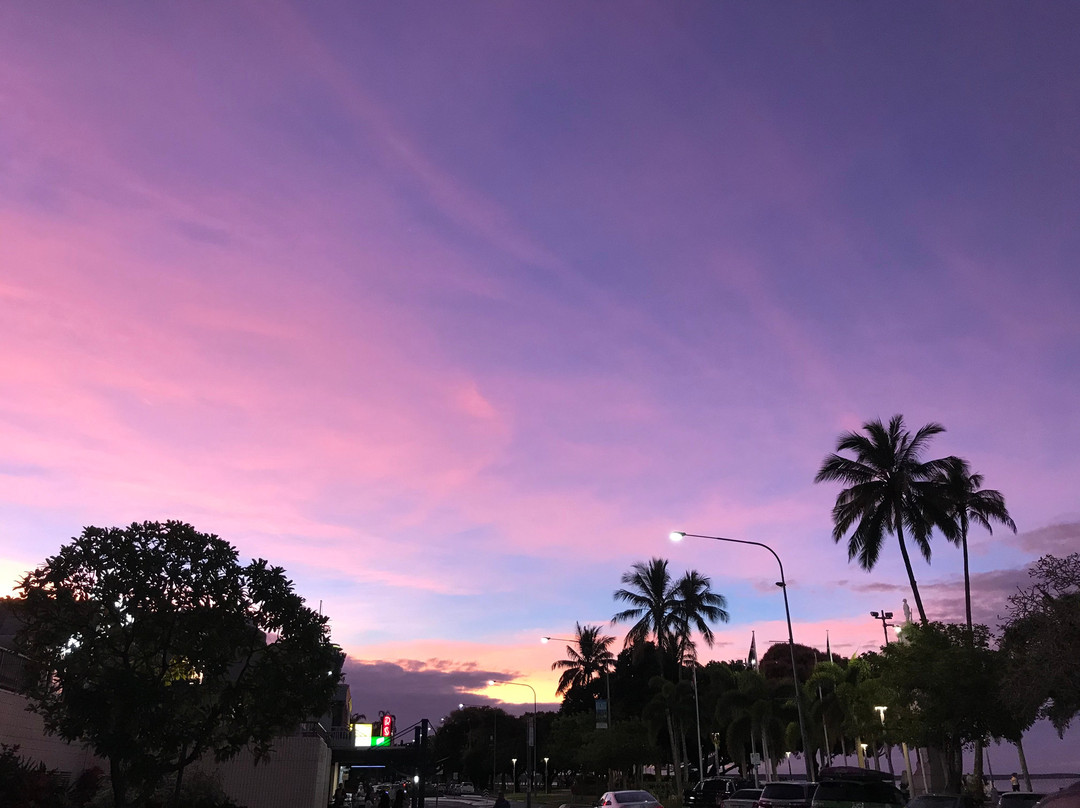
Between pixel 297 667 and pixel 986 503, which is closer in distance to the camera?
pixel 297 667

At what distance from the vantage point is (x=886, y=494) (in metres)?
49.2

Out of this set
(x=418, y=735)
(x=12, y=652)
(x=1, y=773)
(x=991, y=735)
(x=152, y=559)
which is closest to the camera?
(x=1, y=773)

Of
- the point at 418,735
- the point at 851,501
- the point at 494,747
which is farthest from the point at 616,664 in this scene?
the point at 418,735

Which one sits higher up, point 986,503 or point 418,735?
point 986,503

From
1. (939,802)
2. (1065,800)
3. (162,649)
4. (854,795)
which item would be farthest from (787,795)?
(1065,800)

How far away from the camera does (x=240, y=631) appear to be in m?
21.2

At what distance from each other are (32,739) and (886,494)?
42.9 metres

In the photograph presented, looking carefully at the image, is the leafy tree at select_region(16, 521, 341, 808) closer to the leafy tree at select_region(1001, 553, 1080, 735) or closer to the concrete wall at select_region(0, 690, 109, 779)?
the concrete wall at select_region(0, 690, 109, 779)

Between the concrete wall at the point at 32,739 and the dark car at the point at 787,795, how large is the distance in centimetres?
2070

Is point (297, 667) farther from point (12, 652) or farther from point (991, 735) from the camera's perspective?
point (991, 735)

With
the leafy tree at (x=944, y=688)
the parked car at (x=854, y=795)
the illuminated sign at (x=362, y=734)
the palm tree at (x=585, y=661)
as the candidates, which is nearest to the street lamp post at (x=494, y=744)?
the palm tree at (x=585, y=661)

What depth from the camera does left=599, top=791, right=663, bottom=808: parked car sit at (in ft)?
99.3

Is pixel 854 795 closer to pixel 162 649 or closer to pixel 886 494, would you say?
pixel 162 649

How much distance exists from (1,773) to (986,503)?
48929 millimetres
